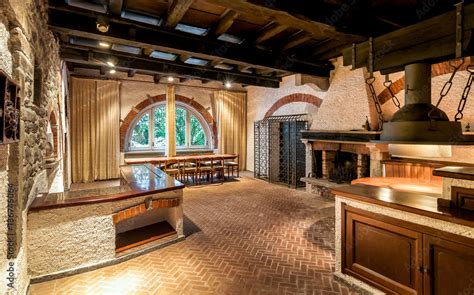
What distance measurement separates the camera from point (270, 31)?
386 cm

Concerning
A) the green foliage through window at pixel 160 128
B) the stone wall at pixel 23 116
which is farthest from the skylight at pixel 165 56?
the green foliage through window at pixel 160 128

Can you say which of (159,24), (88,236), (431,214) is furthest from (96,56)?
(431,214)

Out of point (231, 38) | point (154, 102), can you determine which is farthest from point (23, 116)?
point (154, 102)

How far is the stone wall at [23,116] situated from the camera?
192 centimetres

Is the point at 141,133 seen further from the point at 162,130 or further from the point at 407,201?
the point at 407,201

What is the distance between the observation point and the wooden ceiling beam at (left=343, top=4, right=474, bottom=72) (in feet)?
5.86

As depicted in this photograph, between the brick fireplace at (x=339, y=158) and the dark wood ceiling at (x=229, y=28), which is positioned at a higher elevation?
the dark wood ceiling at (x=229, y=28)

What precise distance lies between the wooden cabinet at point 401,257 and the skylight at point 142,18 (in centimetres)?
350

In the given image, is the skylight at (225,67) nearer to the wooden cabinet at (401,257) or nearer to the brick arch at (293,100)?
the brick arch at (293,100)

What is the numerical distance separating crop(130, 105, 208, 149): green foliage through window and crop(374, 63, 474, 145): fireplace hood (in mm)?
7800

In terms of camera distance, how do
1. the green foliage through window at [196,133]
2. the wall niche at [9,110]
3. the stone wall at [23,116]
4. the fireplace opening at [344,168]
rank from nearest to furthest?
the wall niche at [9,110], the stone wall at [23,116], the fireplace opening at [344,168], the green foliage through window at [196,133]

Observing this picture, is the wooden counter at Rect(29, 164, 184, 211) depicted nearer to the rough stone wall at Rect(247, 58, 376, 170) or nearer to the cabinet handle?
the cabinet handle

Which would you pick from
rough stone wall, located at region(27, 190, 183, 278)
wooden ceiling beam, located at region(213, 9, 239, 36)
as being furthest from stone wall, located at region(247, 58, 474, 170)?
rough stone wall, located at region(27, 190, 183, 278)

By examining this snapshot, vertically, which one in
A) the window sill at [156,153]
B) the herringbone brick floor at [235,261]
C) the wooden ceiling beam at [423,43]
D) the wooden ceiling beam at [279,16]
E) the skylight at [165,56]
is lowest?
the herringbone brick floor at [235,261]
